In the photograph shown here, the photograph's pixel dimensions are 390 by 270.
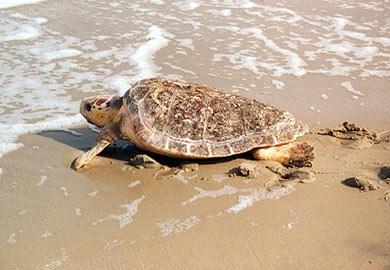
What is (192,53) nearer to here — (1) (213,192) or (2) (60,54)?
(2) (60,54)

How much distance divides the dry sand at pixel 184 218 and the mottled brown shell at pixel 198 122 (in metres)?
0.20

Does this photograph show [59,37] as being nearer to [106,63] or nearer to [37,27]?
[37,27]

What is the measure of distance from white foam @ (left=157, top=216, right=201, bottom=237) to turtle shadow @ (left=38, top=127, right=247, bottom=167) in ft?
2.73

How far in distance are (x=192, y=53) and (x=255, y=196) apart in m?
3.64

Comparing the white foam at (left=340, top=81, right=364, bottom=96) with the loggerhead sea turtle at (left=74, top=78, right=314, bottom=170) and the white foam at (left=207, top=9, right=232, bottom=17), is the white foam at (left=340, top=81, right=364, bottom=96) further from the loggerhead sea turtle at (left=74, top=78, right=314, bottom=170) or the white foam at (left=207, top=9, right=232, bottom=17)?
the white foam at (left=207, top=9, right=232, bottom=17)

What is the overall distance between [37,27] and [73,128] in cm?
377

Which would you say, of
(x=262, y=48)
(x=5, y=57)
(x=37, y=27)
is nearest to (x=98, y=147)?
(x=5, y=57)

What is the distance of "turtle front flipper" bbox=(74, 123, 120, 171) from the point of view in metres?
4.11

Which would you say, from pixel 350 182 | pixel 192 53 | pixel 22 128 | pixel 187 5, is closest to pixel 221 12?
pixel 187 5

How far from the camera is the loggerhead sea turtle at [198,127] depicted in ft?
13.3

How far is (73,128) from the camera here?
4.88 metres

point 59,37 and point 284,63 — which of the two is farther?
point 59,37

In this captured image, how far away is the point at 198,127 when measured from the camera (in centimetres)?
410

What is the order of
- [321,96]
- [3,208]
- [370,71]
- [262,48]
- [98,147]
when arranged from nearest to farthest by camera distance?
[3,208], [98,147], [321,96], [370,71], [262,48]
